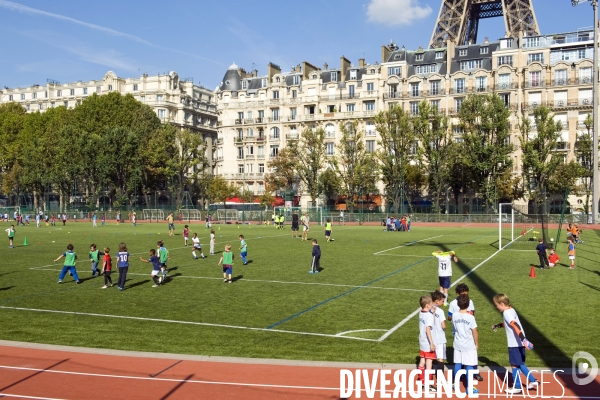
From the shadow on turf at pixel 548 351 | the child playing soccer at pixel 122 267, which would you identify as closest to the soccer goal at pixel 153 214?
the child playing soccer at pixel 122 267

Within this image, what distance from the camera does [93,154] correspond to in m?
82.6

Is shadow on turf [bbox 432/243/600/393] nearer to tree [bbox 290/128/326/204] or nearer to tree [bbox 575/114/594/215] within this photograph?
tree [bbox 575/114/594/215]

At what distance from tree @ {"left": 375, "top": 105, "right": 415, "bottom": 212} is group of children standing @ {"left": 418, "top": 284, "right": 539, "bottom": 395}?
64.2 m

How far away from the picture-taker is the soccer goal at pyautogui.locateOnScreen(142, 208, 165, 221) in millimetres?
76125

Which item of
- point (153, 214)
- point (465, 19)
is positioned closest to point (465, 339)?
point (153, 214)

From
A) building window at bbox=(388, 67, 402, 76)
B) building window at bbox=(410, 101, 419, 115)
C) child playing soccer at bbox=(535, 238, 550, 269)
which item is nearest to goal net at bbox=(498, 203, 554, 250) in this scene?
child playing soccer at bbox=(535, 238, 550, 269)

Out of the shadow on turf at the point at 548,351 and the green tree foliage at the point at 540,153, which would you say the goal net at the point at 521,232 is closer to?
the green tree foliage at the point at 540,153

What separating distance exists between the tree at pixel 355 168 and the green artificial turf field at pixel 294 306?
48.1 meters

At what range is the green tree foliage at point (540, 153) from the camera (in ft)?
223

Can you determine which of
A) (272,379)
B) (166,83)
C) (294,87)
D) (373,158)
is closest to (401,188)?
(373,158)

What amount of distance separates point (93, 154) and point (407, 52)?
50.8 metres

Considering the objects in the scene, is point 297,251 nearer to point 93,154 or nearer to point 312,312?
point 312,312

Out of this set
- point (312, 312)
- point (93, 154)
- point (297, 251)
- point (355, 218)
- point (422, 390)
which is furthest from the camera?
point (93, 154)

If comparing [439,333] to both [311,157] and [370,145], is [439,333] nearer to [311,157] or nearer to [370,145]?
[311,157]
